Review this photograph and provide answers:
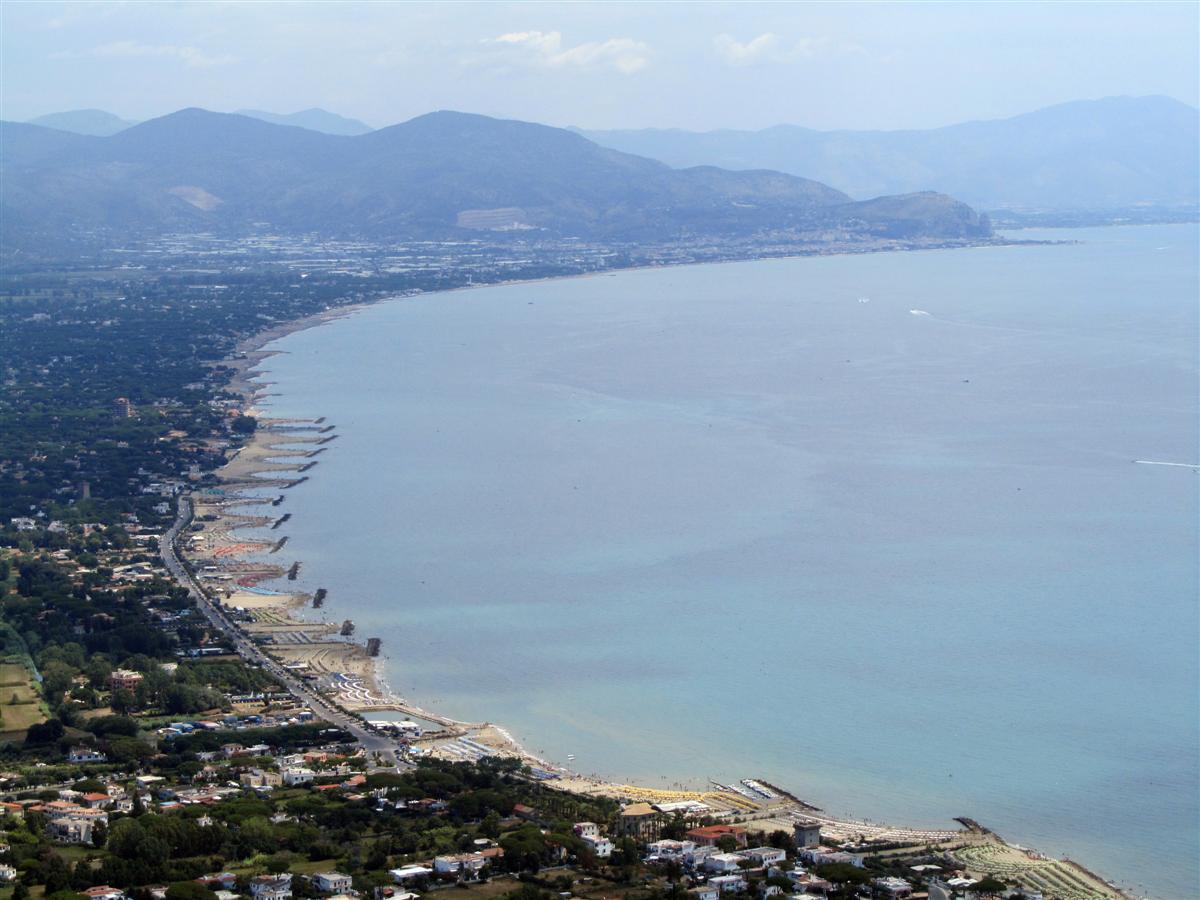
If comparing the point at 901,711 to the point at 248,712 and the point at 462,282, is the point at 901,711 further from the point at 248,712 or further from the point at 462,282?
the point at 462,282

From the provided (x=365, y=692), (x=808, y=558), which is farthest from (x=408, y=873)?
(x=808, y=558)

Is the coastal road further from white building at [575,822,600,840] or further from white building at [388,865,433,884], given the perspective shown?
white building at [388,865,433,884]

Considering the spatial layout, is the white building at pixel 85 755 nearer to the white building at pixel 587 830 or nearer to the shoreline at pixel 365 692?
the shoreline at pixel 365 692

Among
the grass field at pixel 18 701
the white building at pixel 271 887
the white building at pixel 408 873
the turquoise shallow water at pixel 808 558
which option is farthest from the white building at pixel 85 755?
the white building at pixel 408 873

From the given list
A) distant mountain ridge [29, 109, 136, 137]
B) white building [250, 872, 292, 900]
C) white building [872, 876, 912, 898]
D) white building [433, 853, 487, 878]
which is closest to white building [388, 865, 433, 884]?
white building [433, 853, 487, 878]

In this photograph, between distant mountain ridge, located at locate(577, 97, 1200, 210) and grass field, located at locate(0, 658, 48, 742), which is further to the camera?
distant mountain ridge, located at locate(577, 97, 1200, 210)
